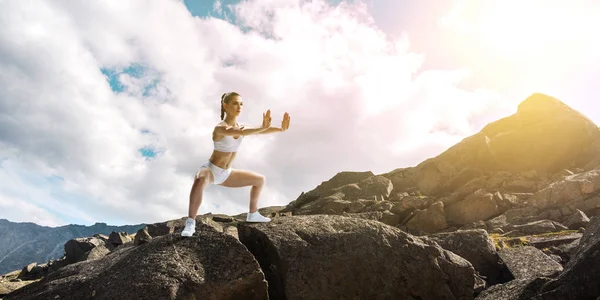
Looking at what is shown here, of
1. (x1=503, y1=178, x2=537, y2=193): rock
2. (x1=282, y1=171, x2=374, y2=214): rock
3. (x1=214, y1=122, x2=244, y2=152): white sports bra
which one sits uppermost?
(x1=282, y1=171, x2=374, y2=214): rock

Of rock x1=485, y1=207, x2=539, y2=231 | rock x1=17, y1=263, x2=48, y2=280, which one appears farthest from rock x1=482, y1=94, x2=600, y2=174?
rock x1=17, y1=263, x2=48, y2=280

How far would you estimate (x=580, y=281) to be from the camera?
8023mm

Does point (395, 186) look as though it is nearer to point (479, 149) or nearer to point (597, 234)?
point (479, 149)

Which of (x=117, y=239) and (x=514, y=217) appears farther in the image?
(x=117, y=239)

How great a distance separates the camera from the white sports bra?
9.30 meters

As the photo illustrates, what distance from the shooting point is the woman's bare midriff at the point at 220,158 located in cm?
944

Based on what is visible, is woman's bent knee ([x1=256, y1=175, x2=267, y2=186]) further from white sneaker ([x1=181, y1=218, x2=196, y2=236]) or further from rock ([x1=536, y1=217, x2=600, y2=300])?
rock ([x1=536, y1=217, x2=600, y2=300])

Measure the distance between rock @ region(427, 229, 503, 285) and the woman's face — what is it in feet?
36.0

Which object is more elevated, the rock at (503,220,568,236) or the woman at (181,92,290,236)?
the woman at (181,92,290,236)

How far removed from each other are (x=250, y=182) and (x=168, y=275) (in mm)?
3263

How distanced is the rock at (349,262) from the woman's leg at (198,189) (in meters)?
1.92

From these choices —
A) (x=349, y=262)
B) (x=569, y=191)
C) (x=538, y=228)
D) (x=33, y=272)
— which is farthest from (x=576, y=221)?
(x=33, y=272)

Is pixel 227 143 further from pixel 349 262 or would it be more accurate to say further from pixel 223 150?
pixel 349 262

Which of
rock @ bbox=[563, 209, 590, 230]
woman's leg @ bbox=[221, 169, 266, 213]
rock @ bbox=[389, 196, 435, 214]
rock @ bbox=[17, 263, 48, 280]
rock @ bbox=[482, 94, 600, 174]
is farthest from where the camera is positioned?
rock @ bbox=[482, 94, 600, 174]
